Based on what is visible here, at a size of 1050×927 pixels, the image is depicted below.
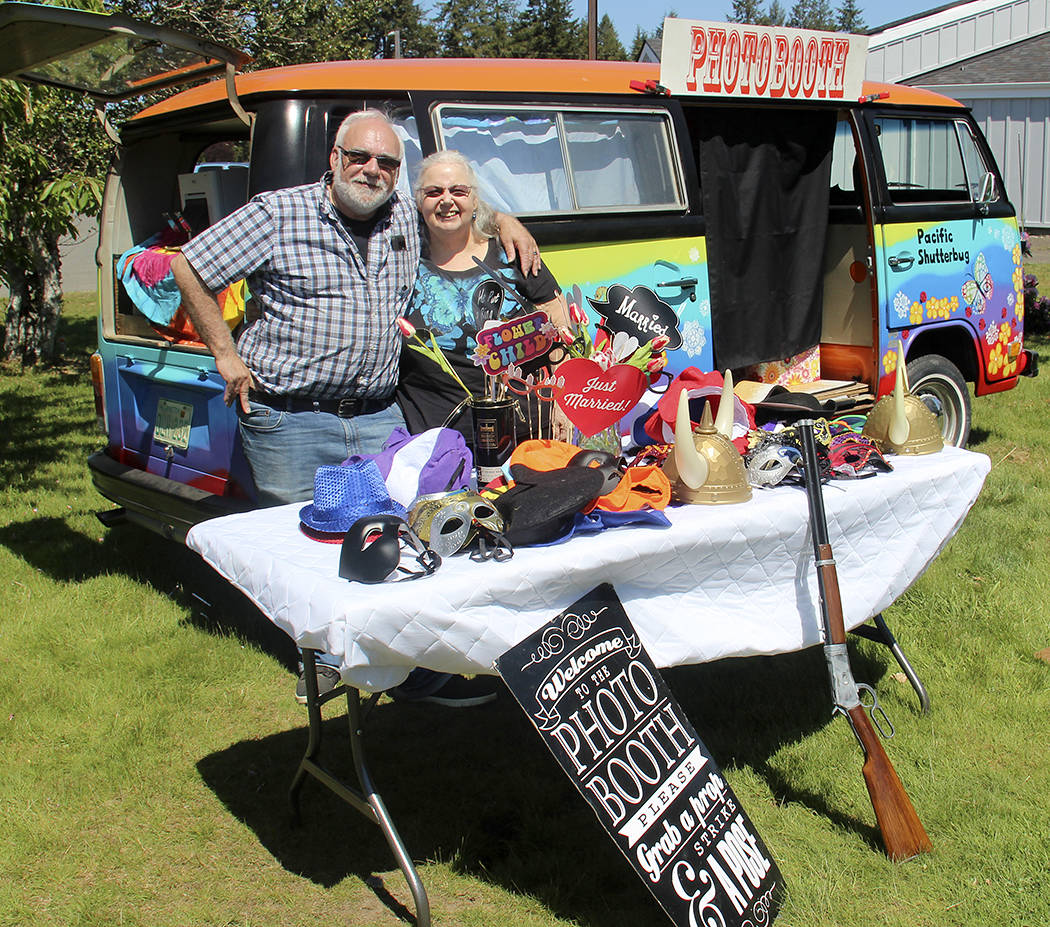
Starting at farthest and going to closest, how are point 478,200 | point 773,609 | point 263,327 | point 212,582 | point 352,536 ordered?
point 212,582, point 478,200, point 263,327, point 773,609, point 352,536

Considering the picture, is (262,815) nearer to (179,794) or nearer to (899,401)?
(179,794)

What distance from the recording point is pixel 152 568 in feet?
16.7

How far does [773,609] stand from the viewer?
111 inches

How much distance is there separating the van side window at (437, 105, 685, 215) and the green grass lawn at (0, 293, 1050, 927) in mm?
1941

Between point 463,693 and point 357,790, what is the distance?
71cm

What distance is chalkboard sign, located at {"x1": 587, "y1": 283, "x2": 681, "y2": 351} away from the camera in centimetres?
418

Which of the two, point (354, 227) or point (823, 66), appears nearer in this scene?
point (354, 227)

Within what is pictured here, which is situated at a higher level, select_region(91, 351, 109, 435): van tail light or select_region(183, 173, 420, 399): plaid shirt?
select_region(183, 173, 420, 399): plaid shirt

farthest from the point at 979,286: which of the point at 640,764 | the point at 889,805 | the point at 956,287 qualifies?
the point at 640,764

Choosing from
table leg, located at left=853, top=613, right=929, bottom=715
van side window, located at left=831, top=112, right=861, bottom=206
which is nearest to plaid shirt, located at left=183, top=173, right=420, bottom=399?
table leg, located at left=853, top=613, right=929, bottom=715

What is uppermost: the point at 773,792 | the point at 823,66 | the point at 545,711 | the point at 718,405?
the point at 823,66

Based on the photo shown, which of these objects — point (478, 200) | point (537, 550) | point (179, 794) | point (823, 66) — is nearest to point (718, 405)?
point (537, 550)

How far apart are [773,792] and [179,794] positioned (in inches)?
71.4

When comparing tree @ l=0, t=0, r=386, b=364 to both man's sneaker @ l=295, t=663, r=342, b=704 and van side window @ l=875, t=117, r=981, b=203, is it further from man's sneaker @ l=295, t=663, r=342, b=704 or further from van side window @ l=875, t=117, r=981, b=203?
van side window @ l=875, t=117, r=981, b=203
